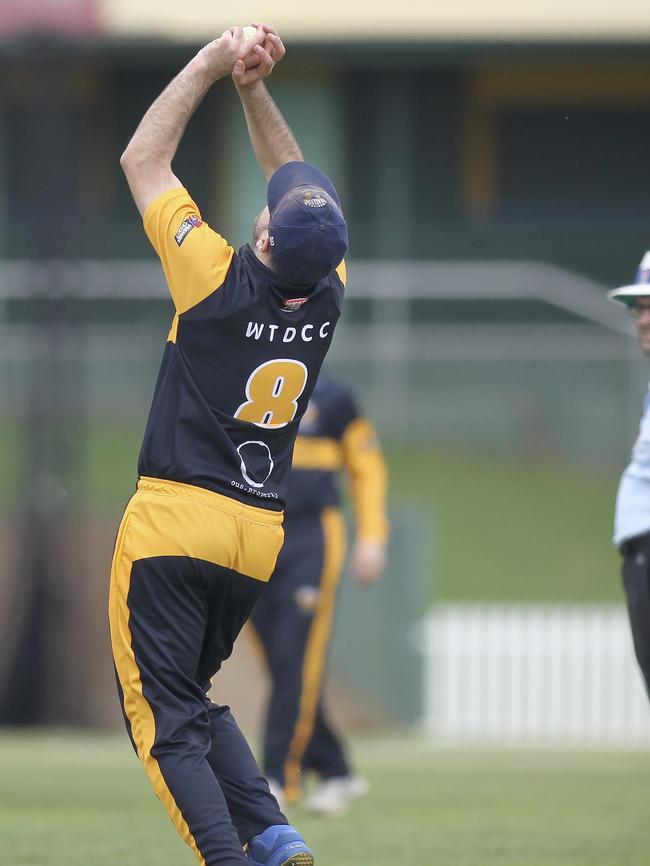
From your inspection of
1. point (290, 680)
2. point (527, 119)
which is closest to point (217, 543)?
point (290, 680)

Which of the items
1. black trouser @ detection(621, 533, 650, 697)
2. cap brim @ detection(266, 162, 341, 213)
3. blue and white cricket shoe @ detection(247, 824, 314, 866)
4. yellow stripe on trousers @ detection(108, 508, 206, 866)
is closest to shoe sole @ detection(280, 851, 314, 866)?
blue and white cricket shoe @ detection(247, 824, 314, 866)

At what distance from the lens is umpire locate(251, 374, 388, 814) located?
8.26m

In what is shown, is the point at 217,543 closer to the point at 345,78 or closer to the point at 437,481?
the point at 437,481

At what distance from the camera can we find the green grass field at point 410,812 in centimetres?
690

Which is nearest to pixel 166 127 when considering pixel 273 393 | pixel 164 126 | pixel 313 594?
pixel 164 126

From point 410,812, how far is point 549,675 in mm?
5665

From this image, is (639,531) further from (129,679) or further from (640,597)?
(129,679)

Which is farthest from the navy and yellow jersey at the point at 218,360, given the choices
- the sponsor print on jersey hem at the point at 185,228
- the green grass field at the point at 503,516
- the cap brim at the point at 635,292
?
the green grass field at the point at 503,516

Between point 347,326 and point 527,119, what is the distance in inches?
232

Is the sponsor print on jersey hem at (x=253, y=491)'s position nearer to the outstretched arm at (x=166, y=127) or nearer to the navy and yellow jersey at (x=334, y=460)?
the outstretched arm at (x=166, y=127)

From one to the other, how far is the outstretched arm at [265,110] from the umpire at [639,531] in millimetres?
1455

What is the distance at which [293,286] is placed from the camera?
5055 mm

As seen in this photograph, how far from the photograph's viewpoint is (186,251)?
4902 mm

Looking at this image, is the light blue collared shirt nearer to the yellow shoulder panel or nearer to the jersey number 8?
the jersey number 8
